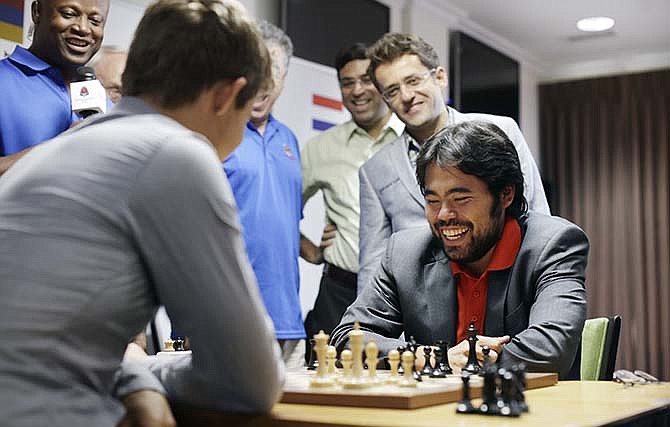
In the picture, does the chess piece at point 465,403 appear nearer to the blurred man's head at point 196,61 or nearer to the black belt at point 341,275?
the blurred man's head at point 196,61

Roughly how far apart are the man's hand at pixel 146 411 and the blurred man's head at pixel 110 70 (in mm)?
1825

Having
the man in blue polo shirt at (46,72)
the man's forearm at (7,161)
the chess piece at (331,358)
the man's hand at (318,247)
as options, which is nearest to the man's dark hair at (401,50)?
the man's hand at (318,247)

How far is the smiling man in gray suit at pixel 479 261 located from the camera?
210cm

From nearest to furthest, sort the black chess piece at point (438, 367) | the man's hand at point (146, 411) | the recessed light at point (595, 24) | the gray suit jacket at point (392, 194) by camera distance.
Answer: the man's hand at point (146, 411)
the black chess piece at point (438, 367)
the gray suit jacket at point (392, 194)
the recessed light at point (595, 24)

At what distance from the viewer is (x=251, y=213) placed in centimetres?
328

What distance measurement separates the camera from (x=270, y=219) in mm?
3330

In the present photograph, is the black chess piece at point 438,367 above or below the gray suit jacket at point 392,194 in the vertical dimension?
below

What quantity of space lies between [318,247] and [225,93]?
268 cm

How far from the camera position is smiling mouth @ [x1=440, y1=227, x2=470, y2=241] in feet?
7.03

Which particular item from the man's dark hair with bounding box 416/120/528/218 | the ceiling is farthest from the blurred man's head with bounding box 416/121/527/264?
the ceiling

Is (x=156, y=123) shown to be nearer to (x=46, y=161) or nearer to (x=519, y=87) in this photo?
(x=46, y=161)

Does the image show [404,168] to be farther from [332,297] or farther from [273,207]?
[332,297]

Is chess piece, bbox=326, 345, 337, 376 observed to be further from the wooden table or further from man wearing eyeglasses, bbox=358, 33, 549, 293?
man wearing eyeglasses, bbox=358, 33, 549, 293

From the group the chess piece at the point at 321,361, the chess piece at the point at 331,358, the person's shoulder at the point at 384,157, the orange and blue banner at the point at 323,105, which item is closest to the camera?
the chess piece at the point at 321,361
